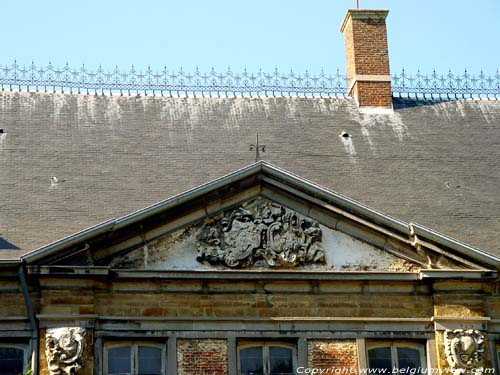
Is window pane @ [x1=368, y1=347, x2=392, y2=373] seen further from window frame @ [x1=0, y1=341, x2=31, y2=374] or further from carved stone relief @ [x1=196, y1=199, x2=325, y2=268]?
window frame @ [x1=0, y1=341, x2=31, y2=374]

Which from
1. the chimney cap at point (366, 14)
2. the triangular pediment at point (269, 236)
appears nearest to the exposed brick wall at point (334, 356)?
the triangular pediment at point (269, 236)

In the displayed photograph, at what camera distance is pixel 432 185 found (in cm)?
2180

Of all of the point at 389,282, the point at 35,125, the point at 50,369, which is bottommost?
the point at 50,369

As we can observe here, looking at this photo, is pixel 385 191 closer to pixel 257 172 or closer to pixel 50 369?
pixel 257 172

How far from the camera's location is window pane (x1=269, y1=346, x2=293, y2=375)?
18719mm

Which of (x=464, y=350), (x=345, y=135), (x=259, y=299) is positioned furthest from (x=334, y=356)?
(x=345, y=135)

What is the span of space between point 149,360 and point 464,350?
4880mm

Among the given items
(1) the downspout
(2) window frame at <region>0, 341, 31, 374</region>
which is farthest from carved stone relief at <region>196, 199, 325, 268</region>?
(2) window frame at <region>0, 341, 31, 374</region>

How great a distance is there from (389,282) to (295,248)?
62.3 inches

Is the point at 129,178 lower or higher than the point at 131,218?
higher

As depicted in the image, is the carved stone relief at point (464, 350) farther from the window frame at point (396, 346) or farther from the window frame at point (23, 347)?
the window frame at point (23, 347)

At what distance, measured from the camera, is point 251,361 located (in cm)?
1873

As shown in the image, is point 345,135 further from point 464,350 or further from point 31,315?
point 31,315

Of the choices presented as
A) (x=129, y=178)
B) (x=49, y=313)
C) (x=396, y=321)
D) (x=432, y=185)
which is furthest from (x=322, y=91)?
(x=49, y=313)
